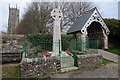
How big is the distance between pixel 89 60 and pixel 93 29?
10860mm

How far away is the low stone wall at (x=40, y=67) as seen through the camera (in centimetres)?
717

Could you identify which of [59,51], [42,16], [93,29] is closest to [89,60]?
[59,51]

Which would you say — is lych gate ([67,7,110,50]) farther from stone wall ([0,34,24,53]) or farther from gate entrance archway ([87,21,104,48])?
stone wall ([0,34,24,53])

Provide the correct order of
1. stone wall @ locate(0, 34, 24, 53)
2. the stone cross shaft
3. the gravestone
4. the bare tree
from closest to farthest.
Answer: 1. the gravestone
2. the stone cross shaft
3. stone wall @ locate(0, 34, 24, 53)
4. the bare tree

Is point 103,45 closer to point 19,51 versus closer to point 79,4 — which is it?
point 19,51

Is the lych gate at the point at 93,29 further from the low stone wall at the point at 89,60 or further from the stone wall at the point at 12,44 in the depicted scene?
the stone wall at the point at 12,44

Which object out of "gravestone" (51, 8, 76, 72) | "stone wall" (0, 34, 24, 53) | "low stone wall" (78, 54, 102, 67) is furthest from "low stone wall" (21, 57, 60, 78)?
"stone wall" (0, 34, 24, 53)

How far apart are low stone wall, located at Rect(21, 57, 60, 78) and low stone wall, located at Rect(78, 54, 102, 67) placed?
1.69 meters

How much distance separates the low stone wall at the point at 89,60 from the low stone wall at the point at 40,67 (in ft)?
5.55

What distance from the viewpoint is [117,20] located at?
1889 centimetres

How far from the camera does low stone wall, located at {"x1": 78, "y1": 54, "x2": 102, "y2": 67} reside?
29.5 ft

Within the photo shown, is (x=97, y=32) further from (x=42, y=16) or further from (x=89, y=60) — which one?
(x=42, y=16)

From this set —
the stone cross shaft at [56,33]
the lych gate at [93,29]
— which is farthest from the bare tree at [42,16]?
the stone cross shaft at [56,33]

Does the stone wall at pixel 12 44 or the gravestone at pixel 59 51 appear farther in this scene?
the stone wall at pixel 12 44
